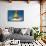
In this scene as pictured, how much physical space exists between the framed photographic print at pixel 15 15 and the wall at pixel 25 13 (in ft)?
0.37

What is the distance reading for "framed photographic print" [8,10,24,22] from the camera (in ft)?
14.8

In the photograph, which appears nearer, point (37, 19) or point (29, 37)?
point (29, 37)

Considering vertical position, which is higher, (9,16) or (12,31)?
(9,16)

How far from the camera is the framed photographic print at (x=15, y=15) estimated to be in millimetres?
4508

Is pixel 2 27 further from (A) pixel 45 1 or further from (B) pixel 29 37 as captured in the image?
(A) pixel 45 1

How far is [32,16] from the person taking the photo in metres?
4.54

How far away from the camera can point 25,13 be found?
4.54 meters

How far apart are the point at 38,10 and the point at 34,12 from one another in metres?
0.17

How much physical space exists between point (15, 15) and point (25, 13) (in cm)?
38

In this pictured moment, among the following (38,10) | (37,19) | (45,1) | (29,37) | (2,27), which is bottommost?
(29,37)

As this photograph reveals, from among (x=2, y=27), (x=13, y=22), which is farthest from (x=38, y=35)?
(x=2, y=27)

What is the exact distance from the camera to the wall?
452 centimetres

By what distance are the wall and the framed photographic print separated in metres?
0.11

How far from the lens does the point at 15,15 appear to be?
14.9 feet
